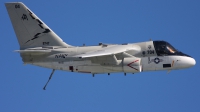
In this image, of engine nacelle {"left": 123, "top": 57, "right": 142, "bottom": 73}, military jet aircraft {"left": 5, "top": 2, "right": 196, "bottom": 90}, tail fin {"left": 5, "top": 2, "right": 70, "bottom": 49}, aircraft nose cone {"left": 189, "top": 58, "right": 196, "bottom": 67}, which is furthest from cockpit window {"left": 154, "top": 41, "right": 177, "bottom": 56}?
tail fin {"left": 5, "top": 2, "right": 70, "bottom": 49}

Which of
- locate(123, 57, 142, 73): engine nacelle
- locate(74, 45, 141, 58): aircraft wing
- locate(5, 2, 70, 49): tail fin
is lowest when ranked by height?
locate(123, 57, 142, 73): engine nacelle

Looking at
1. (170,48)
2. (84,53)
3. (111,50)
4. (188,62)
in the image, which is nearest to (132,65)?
(111,50)

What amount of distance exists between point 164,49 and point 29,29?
11.2m

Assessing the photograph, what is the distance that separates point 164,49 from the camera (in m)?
30.3

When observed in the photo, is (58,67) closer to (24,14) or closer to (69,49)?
(69,49)

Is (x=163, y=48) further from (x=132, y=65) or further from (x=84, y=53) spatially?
(x=84, y=53)

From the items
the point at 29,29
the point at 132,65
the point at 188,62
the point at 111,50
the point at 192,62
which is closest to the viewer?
the point at 132,65

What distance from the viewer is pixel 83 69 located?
30688 millimetres

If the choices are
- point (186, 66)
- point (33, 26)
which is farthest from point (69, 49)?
point (186, 66)

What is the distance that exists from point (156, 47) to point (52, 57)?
27.6 ft

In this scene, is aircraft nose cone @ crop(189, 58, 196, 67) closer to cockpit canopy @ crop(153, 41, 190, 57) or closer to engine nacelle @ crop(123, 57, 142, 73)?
cockpit canopy @ crop(153, 41, 190, 57)

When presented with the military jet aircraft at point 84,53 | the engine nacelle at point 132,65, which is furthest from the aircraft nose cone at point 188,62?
the engine nacelle at point 132,65

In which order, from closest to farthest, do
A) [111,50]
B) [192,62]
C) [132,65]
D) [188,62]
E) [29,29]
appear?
[132,65]
[111,50]
[188,62]
[192,62]
[29,29]

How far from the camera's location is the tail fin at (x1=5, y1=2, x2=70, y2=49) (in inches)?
1252
